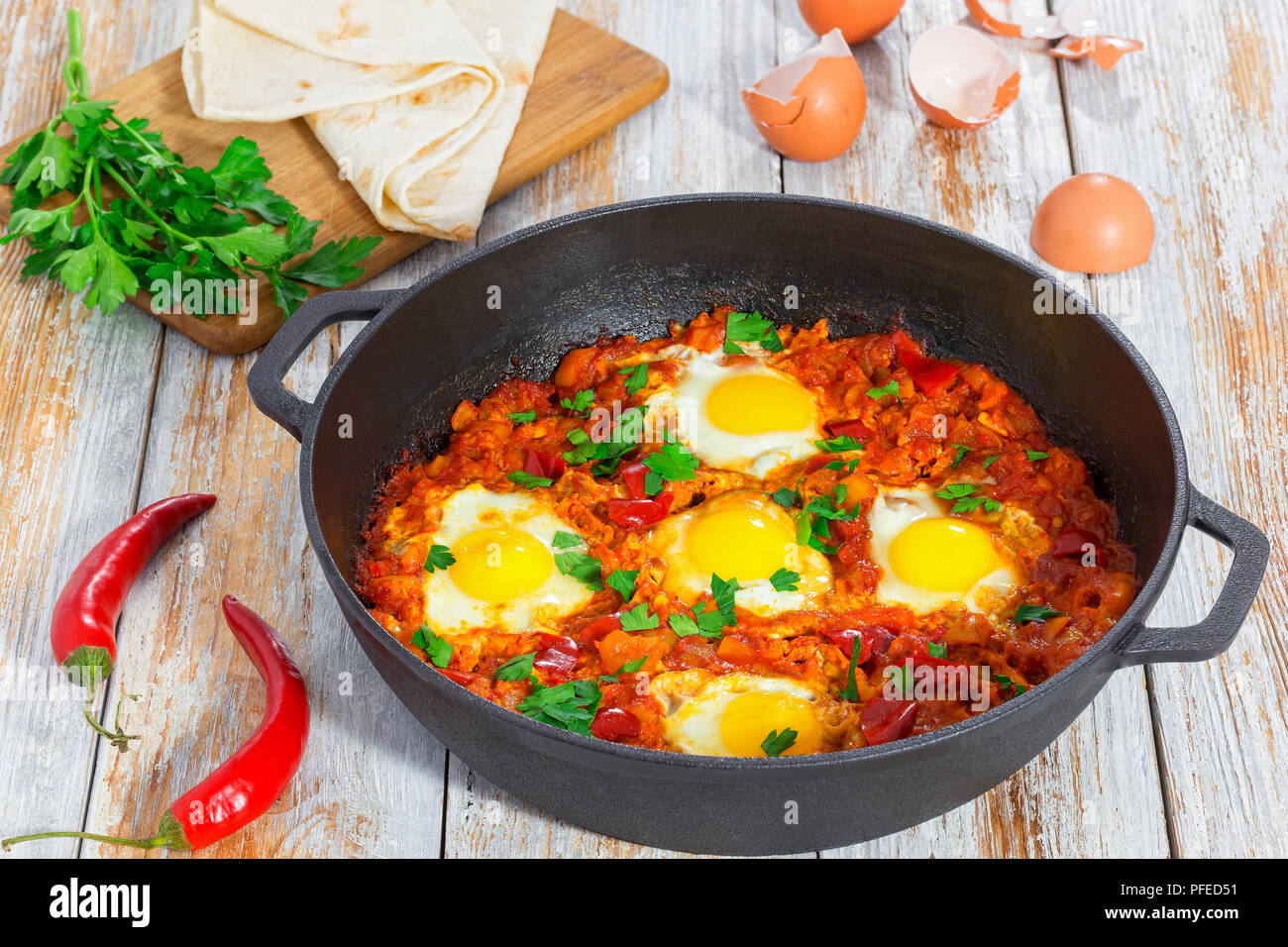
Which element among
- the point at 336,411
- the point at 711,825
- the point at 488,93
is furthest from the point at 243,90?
the point at 711,825

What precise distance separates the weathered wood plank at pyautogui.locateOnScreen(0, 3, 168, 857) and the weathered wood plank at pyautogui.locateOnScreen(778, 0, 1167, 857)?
2.00 m

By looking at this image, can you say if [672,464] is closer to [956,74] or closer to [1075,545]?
[1075,545]

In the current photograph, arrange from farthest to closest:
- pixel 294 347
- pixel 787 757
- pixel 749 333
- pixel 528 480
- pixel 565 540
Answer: pixel 749 333
pixel 528 480
pixel 565 540
pixel 294 347
pixel 787 757

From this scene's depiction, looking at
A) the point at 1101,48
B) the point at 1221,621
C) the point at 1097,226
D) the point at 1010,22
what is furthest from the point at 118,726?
the point at 1101,48

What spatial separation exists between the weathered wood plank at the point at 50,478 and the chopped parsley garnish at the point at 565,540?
1.29 metres

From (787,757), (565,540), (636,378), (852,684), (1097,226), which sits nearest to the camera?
(787,757)

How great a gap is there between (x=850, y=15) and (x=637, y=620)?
2.63 m

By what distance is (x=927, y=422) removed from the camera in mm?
3703

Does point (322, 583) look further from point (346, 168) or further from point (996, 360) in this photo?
point (996, 360)

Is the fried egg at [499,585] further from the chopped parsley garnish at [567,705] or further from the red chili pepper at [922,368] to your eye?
the red chili pepper at [922,368]

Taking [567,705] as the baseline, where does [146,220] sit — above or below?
above

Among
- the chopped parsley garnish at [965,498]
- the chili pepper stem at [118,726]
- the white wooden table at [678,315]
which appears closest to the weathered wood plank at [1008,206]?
the white wooden table at [678,315]

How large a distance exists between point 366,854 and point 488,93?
259cm

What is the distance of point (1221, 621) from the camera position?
9.07 feet
